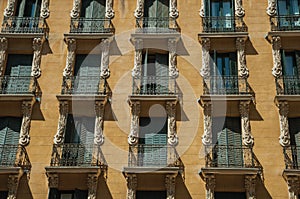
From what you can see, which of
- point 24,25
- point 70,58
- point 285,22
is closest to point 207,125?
point 285,22

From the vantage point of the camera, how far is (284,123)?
21.9 meters

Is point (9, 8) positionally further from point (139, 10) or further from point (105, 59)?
point (139, 10)

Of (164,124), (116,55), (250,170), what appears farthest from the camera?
(116,55)

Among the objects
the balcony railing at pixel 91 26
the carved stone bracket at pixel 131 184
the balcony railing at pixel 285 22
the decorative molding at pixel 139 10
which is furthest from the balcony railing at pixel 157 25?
the carved stone bracket at pixel 131 184

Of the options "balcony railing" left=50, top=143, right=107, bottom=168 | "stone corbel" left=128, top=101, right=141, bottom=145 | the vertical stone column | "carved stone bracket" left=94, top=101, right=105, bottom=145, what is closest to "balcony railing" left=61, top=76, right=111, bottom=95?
"carved stone bracket" left=94, top=101, right=105, bottom=145

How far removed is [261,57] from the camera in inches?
929

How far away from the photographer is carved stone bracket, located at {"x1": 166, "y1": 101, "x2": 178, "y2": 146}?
21.8m

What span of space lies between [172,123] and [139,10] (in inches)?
242

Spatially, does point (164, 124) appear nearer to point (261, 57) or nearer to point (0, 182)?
point (261, 57)

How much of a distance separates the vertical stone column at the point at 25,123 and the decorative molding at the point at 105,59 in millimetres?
3526

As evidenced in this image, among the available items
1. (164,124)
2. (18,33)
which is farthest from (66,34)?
(164,124)

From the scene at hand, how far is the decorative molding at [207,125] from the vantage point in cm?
2181

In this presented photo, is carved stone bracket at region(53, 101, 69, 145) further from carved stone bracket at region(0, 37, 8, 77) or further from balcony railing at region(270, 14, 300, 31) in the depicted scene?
balcony railing at region(270, 14, 300, 31)

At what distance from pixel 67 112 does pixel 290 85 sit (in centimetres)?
984
